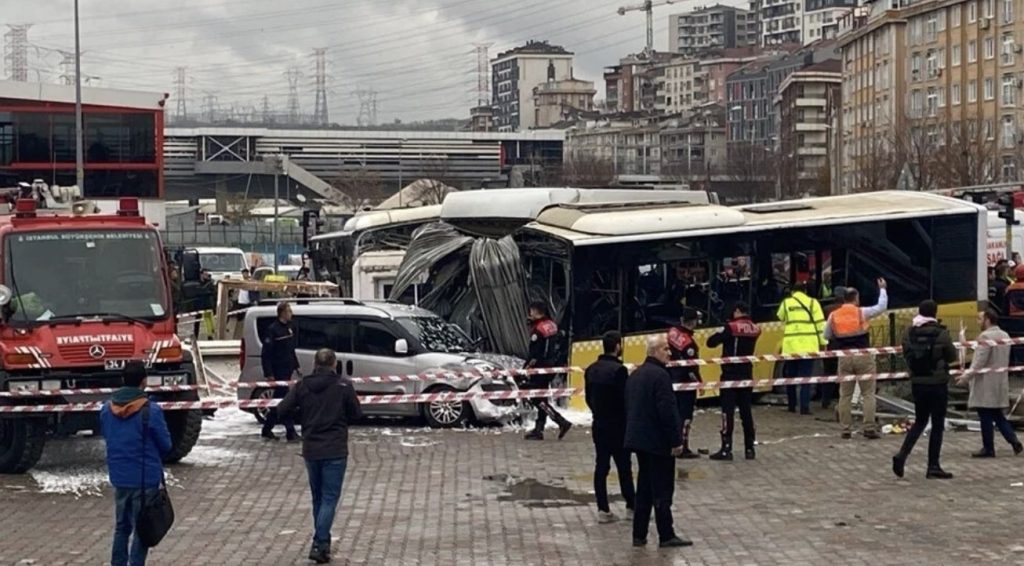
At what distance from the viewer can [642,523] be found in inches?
534

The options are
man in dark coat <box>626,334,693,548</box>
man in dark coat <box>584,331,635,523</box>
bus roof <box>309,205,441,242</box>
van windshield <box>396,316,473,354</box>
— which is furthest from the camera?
bus roof <box>309,205,441,242</box>

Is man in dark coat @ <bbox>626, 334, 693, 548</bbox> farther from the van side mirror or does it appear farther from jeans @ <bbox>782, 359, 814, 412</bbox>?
jeans @ <bbox>782, 359, 814, 412</bbox>

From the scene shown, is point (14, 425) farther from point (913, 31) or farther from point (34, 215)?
point (913, 31)

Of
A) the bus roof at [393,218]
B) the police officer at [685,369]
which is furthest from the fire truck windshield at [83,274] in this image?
the bus roof at [393,218]

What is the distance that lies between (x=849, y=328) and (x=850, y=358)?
0.43 meters

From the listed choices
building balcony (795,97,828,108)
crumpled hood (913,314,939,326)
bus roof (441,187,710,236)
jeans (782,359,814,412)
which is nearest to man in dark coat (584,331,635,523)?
crumpled hood (913,314,939,326)

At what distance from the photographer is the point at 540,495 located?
1648cm

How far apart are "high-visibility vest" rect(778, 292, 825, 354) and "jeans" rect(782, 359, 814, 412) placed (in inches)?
21.4

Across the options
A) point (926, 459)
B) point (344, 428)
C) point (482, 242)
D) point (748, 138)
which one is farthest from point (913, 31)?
point (344, 428)

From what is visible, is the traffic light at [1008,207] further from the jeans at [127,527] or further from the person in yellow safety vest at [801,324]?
the jeans at [127,527]

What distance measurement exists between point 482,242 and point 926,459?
9420 millimetres

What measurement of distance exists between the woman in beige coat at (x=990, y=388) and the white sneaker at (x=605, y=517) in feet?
17.3

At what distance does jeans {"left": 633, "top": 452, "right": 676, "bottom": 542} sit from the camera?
43.6 ft

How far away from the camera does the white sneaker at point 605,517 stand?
14.7 meters
